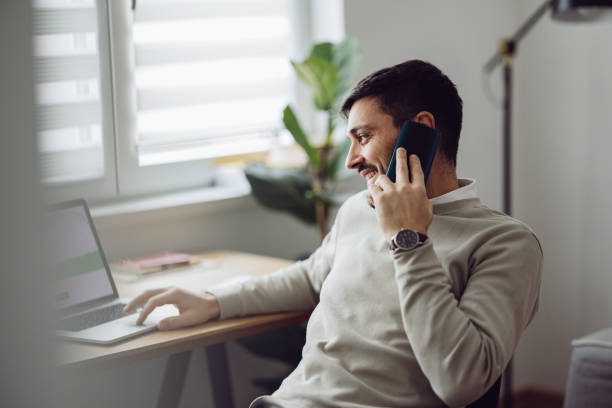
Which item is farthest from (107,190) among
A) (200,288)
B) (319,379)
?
(319,379)

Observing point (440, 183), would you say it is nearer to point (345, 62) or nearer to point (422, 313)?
point (422, 313)

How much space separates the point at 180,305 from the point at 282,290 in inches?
8.4

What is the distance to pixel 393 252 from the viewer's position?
42.9 inches

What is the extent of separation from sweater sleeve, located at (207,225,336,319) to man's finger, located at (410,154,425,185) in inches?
13.2

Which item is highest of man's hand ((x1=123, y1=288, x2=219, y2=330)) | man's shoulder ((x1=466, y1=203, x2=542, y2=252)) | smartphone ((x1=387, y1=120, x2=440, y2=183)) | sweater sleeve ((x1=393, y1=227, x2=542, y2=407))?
A: smartphone ((x1=387, y1=120, x2=440, y2=183))

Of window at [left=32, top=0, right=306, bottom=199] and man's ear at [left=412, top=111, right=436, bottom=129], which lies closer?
man's ear at [left=412, top=111, right=436, bottom=129]

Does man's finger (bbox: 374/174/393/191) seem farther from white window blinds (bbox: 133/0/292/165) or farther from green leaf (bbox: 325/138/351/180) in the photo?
white window blinds (bbox: 133/0/292/165)

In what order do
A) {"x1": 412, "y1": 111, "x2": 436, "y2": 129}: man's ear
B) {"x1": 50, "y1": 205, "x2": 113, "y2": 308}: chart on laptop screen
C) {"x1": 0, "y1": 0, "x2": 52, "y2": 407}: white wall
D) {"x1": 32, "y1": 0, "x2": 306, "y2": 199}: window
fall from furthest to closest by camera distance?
1. {"x1": 32, "y1": 0, "x2": 306, "y2": 199}: window
2. {"x1": 50, "y1": 205, "x2": 113, "y2": 308}: chart on laptop screen
3. {"x1": 412, "y1": 111, "x2": 436, "y2": 129}: man's ear
4. {"x1": 0, "y1": 0, "x2": 52, "y2": 407}: white wall

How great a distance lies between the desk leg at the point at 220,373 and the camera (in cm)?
172

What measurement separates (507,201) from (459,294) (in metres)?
1.28

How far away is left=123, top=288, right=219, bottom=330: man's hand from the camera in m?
1.39

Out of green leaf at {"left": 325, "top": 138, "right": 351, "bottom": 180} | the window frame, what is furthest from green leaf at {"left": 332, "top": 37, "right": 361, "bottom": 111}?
the window frame

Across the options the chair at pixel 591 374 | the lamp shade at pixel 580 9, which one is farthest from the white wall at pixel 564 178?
the chair at pixel 591 374

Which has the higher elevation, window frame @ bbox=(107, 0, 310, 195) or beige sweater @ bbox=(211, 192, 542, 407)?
window frame @ bbox=(107, 0, 310, 195)
